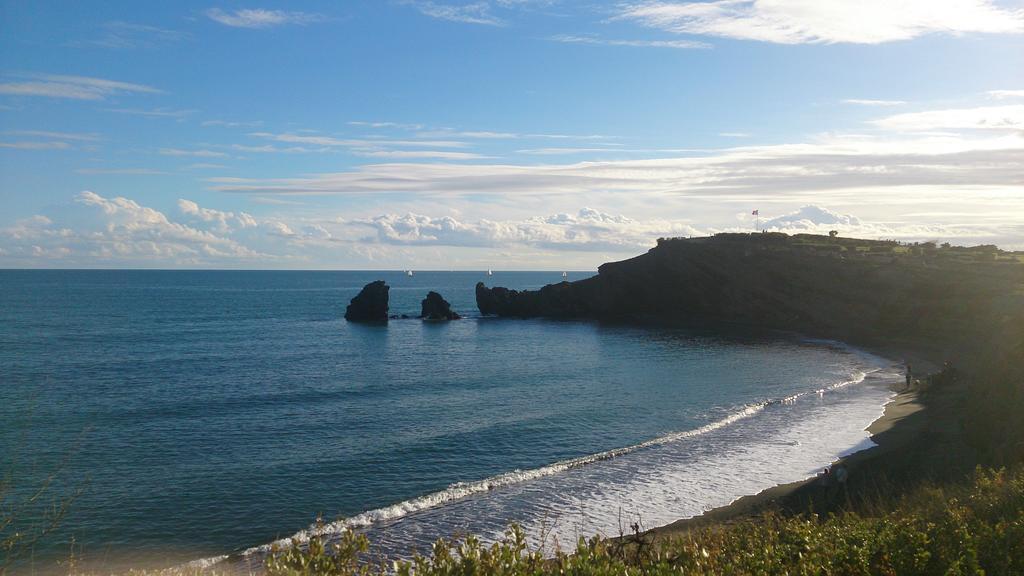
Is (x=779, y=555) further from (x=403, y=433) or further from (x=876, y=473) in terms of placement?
(x=403, y=433)

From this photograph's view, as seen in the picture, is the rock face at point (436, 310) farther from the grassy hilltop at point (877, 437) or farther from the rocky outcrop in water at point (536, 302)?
the grassy hilltop at point (877, 437)

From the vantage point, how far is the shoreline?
23062 mm

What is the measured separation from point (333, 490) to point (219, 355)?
143 feet

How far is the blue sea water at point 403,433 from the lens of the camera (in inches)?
928

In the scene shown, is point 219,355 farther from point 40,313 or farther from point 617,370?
point 40,313

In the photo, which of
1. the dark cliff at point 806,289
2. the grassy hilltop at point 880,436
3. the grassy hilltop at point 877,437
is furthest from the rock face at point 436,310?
the grassy hilltop at point 877,437

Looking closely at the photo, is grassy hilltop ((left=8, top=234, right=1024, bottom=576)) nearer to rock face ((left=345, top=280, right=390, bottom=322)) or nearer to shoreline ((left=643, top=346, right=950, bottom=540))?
shoreline ((left=643, top=346, right=950, bottom=540))

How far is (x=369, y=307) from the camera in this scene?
104 m

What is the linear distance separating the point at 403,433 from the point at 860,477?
2080cm

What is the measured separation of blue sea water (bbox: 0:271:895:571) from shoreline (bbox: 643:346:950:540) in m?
0.88

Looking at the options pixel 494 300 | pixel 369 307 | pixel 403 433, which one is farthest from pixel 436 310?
pixel 403 433

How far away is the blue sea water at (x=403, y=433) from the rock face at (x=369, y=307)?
31.4 metres

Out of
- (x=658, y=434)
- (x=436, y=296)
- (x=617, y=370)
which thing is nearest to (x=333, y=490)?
(x=658, y=434)

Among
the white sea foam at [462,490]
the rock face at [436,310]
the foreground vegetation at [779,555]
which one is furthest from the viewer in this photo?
the rock face at [436,310]
